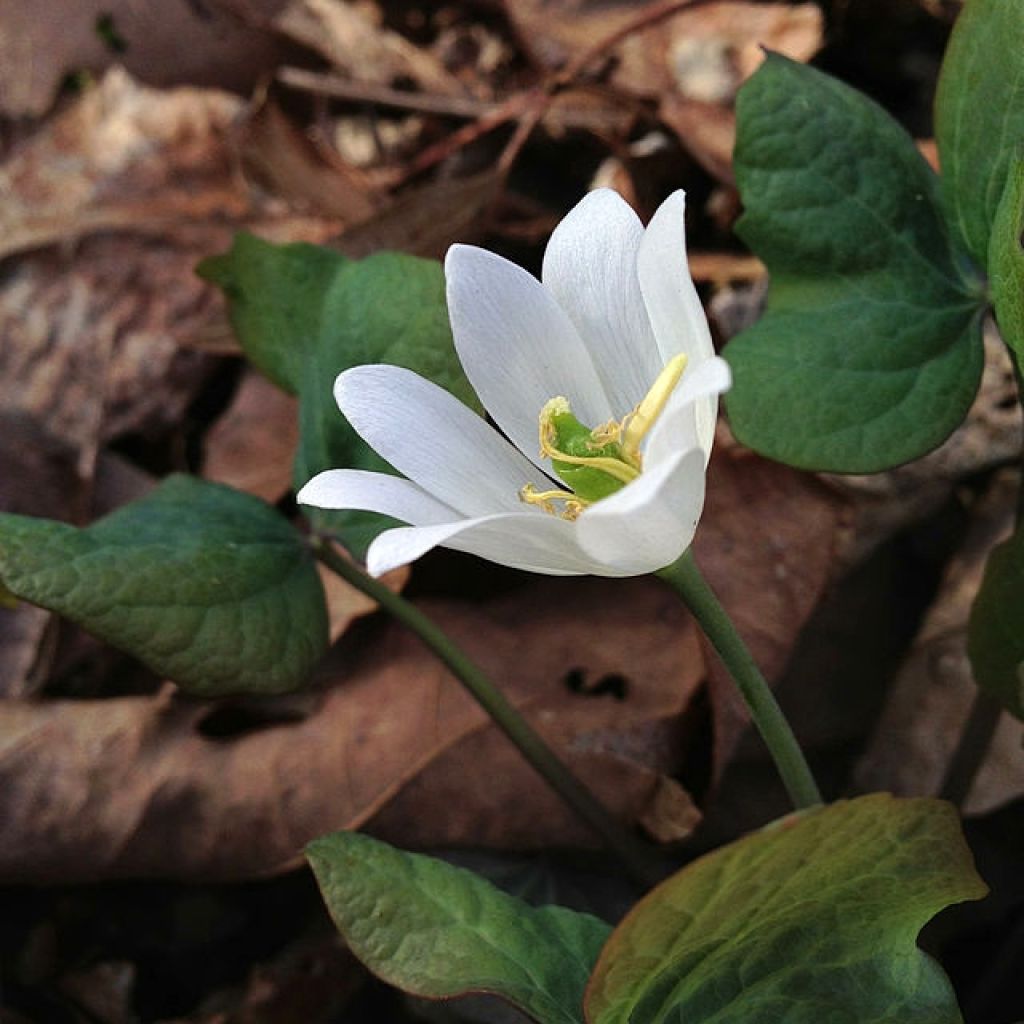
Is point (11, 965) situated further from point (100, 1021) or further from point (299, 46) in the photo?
point (299, 46)

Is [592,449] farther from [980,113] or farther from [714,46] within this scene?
[714,46]

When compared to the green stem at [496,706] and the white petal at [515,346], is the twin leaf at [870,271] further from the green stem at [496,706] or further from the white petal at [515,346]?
the green stem at [496,706]

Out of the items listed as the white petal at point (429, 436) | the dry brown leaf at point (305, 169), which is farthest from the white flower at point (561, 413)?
the dry brown leaf at point (305, 169)

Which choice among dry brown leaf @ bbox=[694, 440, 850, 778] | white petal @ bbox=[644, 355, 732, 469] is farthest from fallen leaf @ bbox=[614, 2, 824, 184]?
white petal @ bbox=[644, 355, 732, 469]

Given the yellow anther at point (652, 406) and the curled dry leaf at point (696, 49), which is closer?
the yellow anther at point (652, 406)

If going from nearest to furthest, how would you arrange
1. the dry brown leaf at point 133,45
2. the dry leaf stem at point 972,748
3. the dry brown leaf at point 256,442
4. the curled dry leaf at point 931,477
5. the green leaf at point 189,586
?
the green leaf at point 189,586 → the dry leaf stem at point 972,748 → the curled dry leaf at point 931,477 → the dry brown leaf at point 256,442 → the dry brown leaf at point 133,45

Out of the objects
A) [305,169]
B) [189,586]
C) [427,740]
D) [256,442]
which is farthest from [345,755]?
[305,169]

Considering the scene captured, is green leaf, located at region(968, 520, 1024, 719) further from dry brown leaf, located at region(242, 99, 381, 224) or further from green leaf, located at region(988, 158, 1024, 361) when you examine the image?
dry brown leaf, located at region(242, 99, 381, 224)

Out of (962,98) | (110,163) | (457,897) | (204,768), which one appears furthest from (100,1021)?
(110,163)
